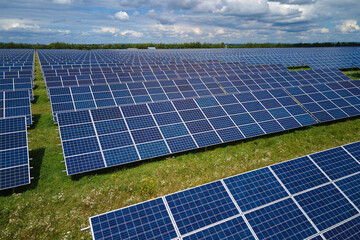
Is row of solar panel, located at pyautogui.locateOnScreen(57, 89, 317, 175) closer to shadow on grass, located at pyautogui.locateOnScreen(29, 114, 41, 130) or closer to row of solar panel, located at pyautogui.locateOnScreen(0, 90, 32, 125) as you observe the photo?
shadow on grass, located at pyautogui.locateOnScreen(29, 114, 41, 130)

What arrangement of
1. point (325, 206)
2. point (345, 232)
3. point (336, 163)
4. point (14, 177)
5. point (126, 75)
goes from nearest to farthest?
point (345, 232)
point (325, 206)
point (336, 163)
point (14, 177)
point (126, 75)

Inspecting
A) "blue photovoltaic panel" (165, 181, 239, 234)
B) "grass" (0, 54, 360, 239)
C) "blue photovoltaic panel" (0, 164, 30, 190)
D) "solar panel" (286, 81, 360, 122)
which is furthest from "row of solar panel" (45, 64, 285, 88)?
"blue photovoltaic panel" (165, 181, 239, 234)

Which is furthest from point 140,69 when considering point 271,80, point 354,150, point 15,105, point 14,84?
point 354,150

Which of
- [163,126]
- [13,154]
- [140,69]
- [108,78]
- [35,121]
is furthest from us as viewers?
[140,69]

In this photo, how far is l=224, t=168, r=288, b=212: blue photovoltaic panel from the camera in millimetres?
7859

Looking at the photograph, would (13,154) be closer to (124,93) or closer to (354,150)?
(124,93)

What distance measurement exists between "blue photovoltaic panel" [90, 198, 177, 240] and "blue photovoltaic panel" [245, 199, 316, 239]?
300cm

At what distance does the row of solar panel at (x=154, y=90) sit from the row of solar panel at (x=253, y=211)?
50.3 ft

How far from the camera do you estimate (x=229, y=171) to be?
44.7ft

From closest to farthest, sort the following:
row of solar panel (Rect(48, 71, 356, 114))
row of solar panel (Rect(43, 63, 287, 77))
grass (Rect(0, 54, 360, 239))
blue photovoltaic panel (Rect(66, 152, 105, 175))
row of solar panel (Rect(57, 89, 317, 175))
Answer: grass (Rect(0, 54, 360, 239))
blue photovoltaic panel (Rect(66, 152, 105, 175))
row of solar panel (Rect(57, 89, 317, 175))
row of solar panel (Rect(48, 71, 356, 114))
row of solar panel (Rect(43, 63, 287, 77))

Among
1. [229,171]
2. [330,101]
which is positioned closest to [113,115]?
[229,171]

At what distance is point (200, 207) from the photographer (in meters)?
7.55

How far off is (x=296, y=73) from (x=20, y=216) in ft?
121

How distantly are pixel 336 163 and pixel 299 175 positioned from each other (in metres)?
2.59
